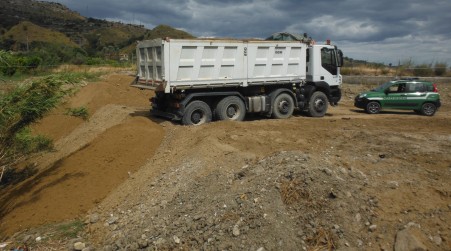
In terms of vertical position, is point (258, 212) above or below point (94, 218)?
above

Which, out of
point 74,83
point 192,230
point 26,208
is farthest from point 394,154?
point 26,208

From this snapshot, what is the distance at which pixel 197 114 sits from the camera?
453 inches

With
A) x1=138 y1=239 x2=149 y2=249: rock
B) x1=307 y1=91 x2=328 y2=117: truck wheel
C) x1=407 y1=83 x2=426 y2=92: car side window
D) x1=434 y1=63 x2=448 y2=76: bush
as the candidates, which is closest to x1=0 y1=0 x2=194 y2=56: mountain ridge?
x1=434 y1=63 x2=448 y2=76: bush

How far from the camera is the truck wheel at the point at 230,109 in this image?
1177 centimetres

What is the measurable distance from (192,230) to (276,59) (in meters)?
8.28

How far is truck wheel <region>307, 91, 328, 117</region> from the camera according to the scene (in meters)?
14.4

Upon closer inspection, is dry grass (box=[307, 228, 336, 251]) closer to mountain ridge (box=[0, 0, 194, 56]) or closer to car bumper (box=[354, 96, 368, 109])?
→ car bumper (box=[354, 96, 368, 109])

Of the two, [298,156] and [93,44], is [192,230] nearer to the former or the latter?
[298,156]

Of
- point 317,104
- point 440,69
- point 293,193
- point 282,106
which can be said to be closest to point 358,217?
point 293,193

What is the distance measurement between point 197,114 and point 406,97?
1019cm

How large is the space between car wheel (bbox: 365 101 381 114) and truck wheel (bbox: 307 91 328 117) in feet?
11.0

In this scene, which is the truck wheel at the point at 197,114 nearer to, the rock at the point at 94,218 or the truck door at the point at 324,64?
the rock at the point at 94,218

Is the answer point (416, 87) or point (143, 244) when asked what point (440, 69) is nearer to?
point (416, 87)

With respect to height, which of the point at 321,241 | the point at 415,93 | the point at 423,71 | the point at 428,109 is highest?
the point at 423,71
